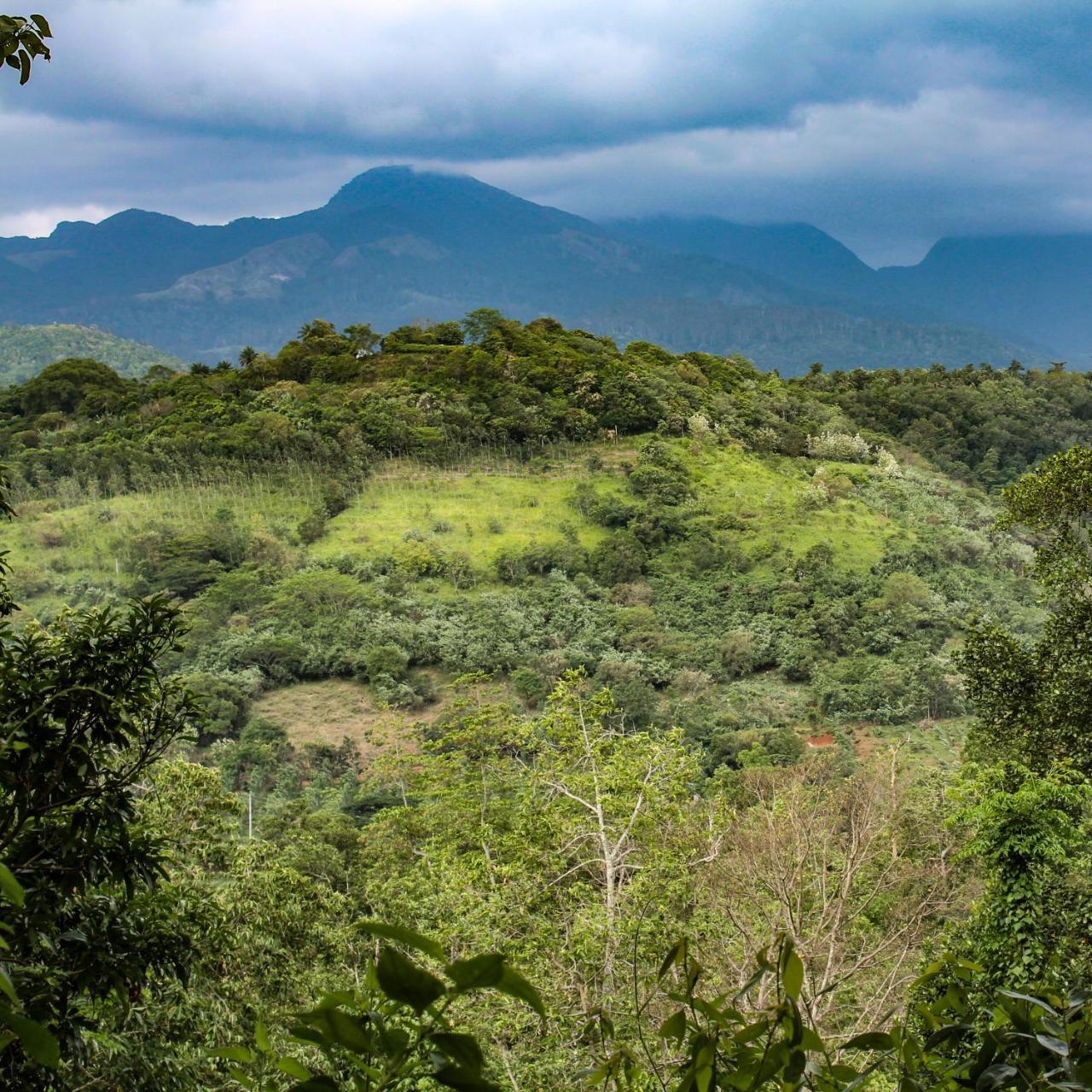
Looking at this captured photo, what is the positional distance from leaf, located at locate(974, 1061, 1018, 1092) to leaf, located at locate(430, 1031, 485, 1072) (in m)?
0.57

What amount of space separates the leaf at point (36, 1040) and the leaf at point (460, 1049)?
0.28 m

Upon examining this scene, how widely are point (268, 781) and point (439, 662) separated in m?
6.89

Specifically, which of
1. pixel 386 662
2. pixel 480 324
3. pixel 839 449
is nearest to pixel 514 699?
pixel 386 662

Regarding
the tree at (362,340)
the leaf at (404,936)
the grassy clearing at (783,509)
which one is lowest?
the grassy clearing at (783,509)

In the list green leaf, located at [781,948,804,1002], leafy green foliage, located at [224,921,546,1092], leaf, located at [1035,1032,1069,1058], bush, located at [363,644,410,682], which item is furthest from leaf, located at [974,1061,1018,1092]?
bush, located at [363,644,410,682]

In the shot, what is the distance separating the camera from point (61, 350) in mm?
68125

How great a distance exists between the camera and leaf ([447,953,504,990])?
67 centimetres

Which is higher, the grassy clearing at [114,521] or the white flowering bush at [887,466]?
the white flowering bush at [887,466]

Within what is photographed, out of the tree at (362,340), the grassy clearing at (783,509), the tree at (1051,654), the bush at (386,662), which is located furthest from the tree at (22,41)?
the tree at (362,340)

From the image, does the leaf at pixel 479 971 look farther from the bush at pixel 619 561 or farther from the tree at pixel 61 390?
the tree at pixel 61 390

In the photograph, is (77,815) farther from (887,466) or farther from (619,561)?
(887,466)

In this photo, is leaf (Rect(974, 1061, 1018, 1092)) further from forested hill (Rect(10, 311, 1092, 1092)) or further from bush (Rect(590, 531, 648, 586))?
bush (Rect(590, 531, 648, 586))

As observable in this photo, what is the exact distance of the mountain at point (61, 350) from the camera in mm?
65938

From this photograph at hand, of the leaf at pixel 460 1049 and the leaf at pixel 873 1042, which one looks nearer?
the leaf at pixel 460 1049
